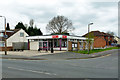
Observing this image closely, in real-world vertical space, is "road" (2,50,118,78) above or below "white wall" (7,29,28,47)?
below

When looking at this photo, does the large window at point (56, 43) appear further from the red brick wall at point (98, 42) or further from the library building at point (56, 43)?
the red brick wall at point (98, 42)

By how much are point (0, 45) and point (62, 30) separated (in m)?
23.9

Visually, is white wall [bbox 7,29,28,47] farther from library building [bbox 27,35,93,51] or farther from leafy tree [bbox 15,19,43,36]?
leafy tree [bbox 15,19,43,36]

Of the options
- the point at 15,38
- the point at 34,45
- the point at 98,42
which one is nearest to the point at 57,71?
the point at 34,45

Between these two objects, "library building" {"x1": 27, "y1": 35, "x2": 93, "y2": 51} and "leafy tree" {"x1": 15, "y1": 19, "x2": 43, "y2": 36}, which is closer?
"library building" {"x1": 27, "y1": 35, "x2": 93, "y2": 51}

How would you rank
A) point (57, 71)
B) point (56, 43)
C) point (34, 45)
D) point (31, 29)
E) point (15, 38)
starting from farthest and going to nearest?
point (31, 29) < point (15, 38) < point (34, 45) < point (56, 43) < point (57, 71)

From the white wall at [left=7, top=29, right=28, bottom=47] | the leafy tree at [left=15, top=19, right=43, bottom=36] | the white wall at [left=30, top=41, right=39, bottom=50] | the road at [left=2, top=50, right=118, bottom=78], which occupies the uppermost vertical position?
the leafy tree at [left=15, top=19, right=43, bottom=36]

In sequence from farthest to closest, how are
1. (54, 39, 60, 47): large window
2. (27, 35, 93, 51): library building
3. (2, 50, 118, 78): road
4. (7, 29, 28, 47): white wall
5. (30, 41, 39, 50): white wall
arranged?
(7, 29, 28, 47): white wall, (30, 41, 39, 50): white wall, (54, 39, 60, 47): large window, (27, 35, 93, 51): library building, (2, 50, 118, 78): road

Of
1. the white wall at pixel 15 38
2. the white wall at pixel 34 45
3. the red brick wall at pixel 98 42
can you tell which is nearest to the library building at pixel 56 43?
the white wall at pixel 34 45

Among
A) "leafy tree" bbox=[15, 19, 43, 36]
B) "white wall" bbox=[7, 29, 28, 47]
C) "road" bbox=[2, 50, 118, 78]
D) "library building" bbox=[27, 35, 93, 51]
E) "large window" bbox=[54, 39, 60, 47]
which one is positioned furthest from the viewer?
"leafy tree" bbox=[15, 19, 43, 36]

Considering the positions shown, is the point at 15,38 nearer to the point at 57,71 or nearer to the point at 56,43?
the point at 56,43

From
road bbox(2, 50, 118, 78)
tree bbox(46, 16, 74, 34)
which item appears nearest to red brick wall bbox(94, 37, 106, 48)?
tree bbox(46, 16, 74, 34)

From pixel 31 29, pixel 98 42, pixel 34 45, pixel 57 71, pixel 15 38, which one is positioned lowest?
pixel 57 71

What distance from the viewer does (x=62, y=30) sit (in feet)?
176
